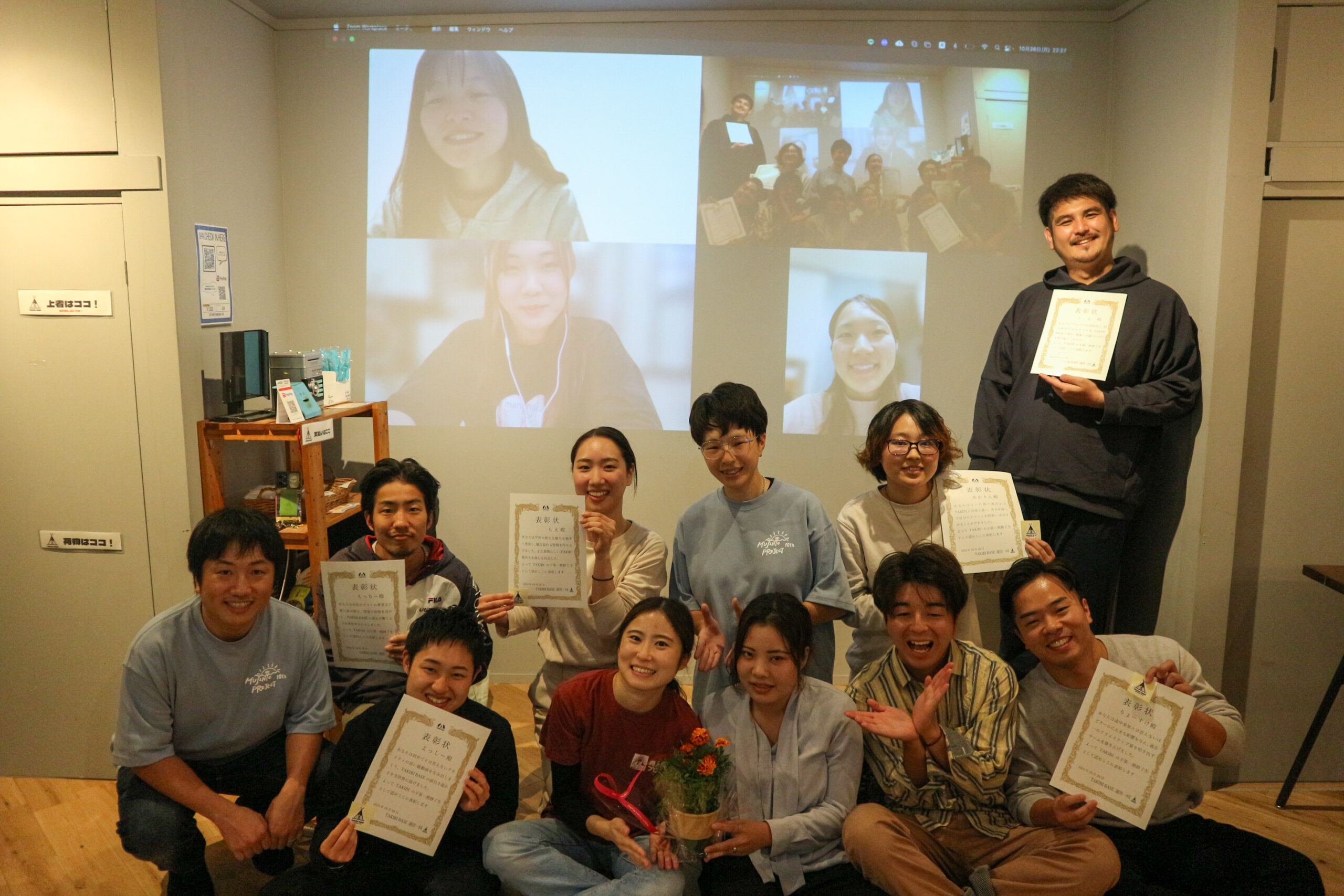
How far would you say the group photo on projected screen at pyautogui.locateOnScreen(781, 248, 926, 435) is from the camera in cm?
363

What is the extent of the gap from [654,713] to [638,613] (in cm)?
24

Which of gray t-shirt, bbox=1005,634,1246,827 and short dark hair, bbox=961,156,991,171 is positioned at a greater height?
short dark hair, bbox=961,156,991,171

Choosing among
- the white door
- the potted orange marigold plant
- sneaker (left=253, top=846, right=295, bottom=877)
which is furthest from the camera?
the white door

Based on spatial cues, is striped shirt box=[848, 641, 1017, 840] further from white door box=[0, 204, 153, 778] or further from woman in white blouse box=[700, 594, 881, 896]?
white door box=[0, 204, 153, 778]

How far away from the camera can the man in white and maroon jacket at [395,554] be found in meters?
2.48

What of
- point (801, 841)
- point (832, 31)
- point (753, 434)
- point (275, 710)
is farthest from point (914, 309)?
point (275, 710)

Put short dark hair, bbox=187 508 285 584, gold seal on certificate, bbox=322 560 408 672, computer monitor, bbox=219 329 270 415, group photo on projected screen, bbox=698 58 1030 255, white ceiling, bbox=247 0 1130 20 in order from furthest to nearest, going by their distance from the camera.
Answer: group photo on projected screen, bbox=698 58 1030 255 < white ceiling, bbox=247 0 1130 20 < computer monitor, bbox=219 329 270 415 < gold seal on certificate, bbox=322 560 408 672 < short dark hair, bbox=187 508 285 584

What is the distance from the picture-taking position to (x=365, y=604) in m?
2.42

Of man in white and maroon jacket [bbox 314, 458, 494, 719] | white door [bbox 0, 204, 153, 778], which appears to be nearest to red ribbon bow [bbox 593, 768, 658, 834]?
man in white and maroon jacket [bbox 314, 458, 494, 719]

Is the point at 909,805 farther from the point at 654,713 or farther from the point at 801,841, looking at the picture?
the point at 654,713

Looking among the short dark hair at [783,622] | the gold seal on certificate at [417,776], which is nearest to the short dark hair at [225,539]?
the gold seal on certificate at [417,776]

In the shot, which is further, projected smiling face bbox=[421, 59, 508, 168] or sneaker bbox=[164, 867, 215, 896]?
projected smiling face bbox=[421, 59, 508, 168]

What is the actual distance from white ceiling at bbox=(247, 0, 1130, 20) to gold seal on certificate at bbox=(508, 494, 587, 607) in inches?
83.3

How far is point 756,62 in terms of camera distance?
3.56 m
